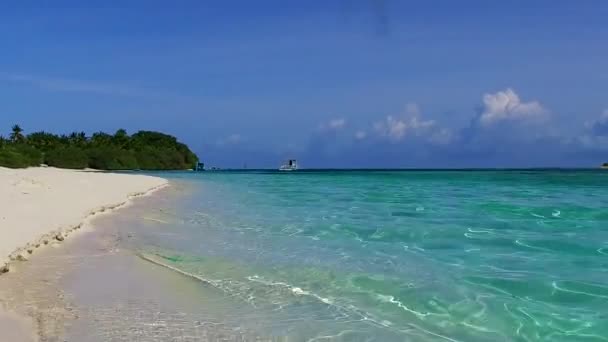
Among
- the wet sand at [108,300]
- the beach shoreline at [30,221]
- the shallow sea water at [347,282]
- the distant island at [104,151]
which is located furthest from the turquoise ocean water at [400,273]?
the distant island at [104,151]

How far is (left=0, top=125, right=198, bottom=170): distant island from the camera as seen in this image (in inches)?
4032

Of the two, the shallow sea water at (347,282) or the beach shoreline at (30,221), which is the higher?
the beach shoreline at (30,221)

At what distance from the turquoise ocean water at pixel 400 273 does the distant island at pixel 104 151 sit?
5533 cm

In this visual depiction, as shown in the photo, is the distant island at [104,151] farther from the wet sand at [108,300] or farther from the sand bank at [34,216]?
the wet sand at [108,300]

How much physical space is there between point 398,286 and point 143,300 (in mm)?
3943

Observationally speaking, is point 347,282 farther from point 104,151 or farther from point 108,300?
point 104,151

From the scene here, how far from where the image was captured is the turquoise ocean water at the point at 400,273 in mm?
7133

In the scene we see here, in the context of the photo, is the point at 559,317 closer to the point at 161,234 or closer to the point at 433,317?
the point at 433,317

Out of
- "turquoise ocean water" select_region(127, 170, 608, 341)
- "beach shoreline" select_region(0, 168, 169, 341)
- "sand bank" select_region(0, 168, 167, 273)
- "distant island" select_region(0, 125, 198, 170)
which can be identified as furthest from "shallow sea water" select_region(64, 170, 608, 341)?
"distant island" select_region(0, 125, 198, 170)

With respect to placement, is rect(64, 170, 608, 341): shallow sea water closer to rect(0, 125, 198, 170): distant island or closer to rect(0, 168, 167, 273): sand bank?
rect(0, 168, 167, 273): sand bank

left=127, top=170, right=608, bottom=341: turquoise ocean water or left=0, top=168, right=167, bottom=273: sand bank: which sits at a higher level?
left=0, top=168, right=167, bottom=273: sand bank

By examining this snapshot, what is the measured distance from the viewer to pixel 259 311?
7668mm

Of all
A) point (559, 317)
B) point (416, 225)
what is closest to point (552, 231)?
point (416, 225)

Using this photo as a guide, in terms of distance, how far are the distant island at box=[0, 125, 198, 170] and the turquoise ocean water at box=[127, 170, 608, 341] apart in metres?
55.3
